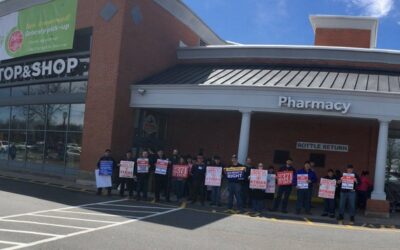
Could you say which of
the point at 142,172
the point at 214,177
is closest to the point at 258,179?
the point at 214,177

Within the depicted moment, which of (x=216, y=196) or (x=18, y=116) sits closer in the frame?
(x=216, y=196)

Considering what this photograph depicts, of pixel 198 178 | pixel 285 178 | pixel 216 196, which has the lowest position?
pixel 216 196

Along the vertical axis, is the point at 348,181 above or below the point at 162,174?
above

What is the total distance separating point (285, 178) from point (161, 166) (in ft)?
14.2

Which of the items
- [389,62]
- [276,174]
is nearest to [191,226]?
[276,174]

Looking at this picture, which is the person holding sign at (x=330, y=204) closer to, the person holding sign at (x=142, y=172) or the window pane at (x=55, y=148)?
the person holding sign at (x=142, y=172)

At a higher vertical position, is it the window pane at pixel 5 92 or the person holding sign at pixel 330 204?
the window pane at pixel 5 92

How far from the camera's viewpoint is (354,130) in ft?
68.4

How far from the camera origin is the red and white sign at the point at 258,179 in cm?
1550

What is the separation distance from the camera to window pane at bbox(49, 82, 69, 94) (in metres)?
22.7

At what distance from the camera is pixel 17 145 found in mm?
25828

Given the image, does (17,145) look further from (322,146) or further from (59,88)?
(322,146)

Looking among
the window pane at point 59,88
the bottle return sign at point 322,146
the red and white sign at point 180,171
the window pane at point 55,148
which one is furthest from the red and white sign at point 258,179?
the window pane at point 59,88

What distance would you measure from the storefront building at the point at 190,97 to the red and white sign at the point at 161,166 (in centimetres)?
282
